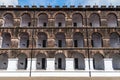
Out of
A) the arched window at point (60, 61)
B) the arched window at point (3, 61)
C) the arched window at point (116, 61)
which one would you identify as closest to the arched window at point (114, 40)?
the arched window at point (116, 61)

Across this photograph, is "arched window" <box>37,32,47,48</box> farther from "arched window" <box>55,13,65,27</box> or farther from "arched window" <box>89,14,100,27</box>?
"arched window" <box>89,14,100,27</box>

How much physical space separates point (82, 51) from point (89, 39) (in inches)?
109

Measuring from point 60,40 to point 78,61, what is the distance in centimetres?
533

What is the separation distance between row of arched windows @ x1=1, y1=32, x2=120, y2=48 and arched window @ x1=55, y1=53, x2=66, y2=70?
221cm

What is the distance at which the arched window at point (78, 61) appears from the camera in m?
41.1

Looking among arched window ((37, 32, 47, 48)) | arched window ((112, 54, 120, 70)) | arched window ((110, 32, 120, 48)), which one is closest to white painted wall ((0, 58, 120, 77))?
arched window ((112, 54, 120, 70))

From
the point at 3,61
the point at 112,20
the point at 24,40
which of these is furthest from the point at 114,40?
the point at 3,61

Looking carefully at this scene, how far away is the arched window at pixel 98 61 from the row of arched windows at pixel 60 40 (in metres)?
2.24

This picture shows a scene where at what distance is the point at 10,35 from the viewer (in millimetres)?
42031

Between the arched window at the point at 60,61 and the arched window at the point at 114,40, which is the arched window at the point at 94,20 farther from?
the arched window at the point at 60,61

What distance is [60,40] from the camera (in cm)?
4284

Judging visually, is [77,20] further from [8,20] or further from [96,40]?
[8,20]

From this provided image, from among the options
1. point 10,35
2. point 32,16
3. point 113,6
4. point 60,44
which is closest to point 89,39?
point 60,44

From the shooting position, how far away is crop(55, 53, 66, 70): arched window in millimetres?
41225
